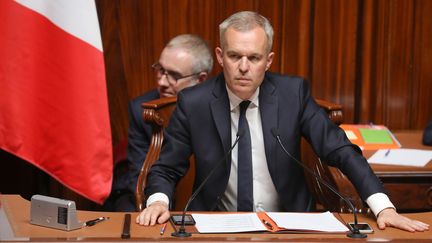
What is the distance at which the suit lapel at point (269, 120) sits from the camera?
294cm

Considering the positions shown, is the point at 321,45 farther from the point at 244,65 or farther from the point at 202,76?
the point at 244,65

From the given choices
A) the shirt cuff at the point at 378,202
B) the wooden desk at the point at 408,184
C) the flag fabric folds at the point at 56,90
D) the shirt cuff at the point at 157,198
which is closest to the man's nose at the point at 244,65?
the shirt cuff at the point at 157,198

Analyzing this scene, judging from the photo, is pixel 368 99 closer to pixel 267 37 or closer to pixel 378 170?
pixel 378 170

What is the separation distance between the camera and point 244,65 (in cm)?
275

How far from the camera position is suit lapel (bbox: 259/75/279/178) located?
2.94 m

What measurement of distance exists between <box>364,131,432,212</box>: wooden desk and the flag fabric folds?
1273 mm

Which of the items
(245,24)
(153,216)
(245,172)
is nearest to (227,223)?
(153,216)

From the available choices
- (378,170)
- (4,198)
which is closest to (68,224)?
(4,198)

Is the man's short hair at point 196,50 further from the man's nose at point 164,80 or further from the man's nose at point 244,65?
the man's nose at point 244,65

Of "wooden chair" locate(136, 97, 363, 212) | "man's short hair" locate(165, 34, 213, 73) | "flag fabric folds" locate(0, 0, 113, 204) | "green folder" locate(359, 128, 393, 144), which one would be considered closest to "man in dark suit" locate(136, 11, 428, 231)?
"wooden chair" locate(136, 97, 363, 212)

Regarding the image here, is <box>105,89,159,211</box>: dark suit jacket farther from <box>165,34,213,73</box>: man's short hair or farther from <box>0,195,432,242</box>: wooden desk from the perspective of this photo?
<box>0,195,432,242</box>: wooden desk

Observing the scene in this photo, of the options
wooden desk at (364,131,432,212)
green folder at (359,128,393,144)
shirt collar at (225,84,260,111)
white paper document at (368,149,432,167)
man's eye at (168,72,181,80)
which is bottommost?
wooden desk at (364,131,432,212)

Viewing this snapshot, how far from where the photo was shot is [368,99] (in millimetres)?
4230

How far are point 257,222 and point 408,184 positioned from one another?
1471mm
